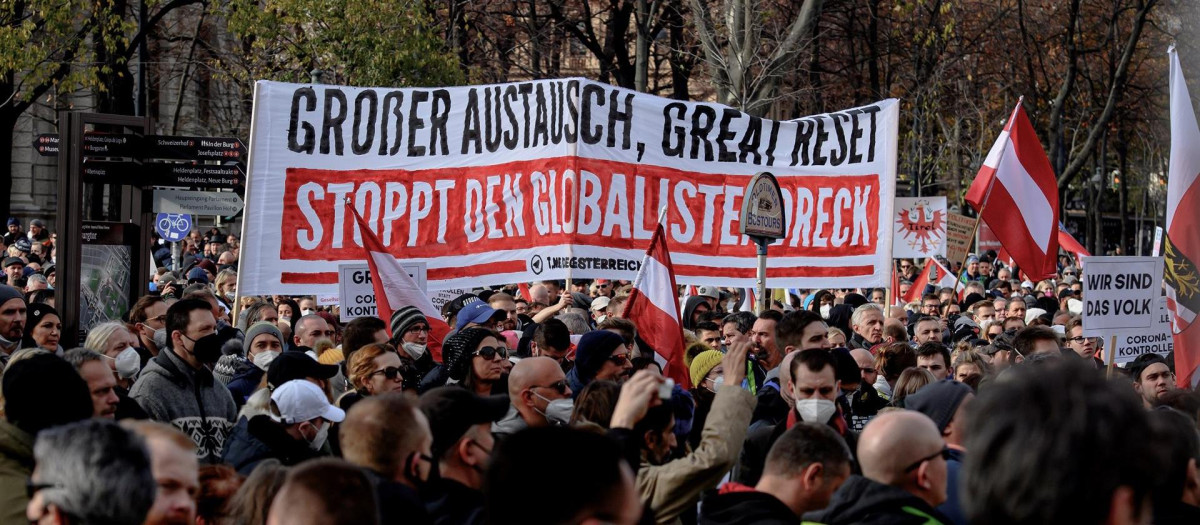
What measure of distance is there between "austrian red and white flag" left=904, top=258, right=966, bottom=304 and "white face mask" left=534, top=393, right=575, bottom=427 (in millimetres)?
12721

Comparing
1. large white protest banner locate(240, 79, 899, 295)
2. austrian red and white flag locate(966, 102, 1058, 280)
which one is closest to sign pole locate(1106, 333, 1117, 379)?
large white protest banner locate(240, 79, 899, 295)

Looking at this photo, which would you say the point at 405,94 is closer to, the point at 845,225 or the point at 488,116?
the point at 488,116

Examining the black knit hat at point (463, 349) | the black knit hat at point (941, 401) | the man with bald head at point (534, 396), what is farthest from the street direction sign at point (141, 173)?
the black knit hat at point (941, 401)

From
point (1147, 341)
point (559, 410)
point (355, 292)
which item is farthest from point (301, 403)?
point (1147, 341)

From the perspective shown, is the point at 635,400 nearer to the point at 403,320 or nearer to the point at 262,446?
the point at 262,446

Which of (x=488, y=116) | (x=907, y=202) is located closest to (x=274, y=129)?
(x=488, y=116)

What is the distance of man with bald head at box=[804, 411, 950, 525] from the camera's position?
12.7 ft

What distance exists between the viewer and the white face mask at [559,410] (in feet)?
18.0

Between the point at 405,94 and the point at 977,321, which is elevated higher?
the point at 405,94

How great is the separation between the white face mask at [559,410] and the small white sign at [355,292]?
423 centimetres

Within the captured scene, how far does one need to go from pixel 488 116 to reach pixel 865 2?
2077 cm

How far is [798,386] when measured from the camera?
5.84 meters

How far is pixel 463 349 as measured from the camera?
6.82 m

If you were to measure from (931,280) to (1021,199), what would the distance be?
8.14 metres
